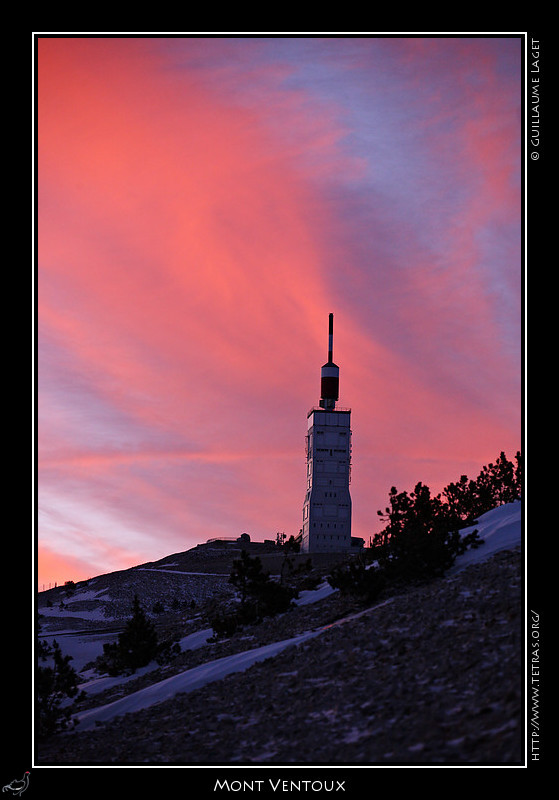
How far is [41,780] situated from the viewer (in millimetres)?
14141

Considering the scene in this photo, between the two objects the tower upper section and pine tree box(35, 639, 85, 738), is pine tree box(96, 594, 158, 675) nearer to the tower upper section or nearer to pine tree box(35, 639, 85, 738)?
pine tree box(35, 639, 85, 738)

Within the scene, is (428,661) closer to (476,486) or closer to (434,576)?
(434,576)

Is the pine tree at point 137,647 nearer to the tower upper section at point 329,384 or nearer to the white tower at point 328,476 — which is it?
the white tower at point 328,476

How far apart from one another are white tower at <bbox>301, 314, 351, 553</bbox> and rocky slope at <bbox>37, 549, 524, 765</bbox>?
280 feet

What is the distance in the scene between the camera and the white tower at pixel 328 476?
110312 millimetres

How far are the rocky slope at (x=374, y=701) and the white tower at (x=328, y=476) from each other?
280ft

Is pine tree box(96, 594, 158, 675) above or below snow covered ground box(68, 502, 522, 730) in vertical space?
below
